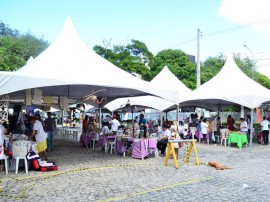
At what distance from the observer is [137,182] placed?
6754 mm

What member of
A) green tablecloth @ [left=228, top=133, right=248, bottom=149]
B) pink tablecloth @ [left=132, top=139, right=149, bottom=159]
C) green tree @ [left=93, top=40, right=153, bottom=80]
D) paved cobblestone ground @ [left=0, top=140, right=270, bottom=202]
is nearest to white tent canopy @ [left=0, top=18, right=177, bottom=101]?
pink tablecloth @ [left=132, top=139, right=149, bottom=159]

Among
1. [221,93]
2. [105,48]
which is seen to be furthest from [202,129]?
[105,48]

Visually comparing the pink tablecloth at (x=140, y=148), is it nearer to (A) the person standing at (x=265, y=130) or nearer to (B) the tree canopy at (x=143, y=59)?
→ (A) the person standing at (x=265, y=130)

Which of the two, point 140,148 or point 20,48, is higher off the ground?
point 20,48

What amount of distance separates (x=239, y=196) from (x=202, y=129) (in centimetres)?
981

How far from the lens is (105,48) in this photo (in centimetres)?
3738

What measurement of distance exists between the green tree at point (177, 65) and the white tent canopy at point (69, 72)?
26.1 meters

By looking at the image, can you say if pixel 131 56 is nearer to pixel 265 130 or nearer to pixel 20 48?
pixel 20 48

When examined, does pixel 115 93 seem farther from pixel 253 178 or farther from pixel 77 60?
pixel 253 178

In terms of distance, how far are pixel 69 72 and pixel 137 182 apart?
3984 millimetres

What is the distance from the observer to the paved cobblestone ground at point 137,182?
221 inches

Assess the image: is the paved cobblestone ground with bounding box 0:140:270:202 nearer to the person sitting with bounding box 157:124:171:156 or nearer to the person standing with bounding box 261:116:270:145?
the person sitting with bounding box 157:124:171:156

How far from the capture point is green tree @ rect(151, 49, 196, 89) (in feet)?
120

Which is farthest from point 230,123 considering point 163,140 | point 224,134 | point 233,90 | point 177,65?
point 177,65
